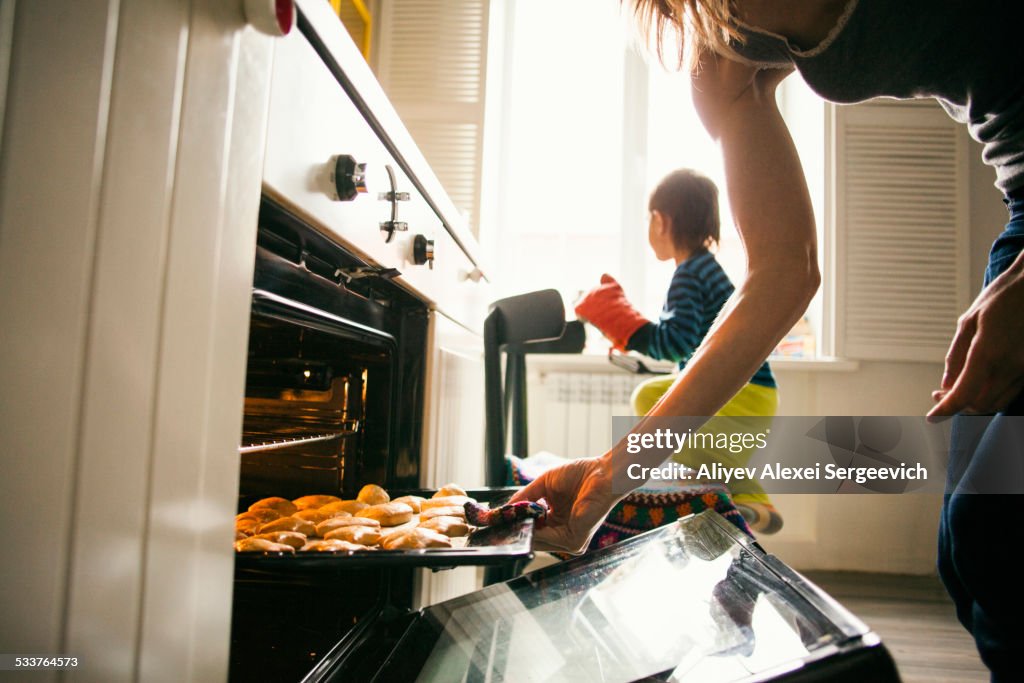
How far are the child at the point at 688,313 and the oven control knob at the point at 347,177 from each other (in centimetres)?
126

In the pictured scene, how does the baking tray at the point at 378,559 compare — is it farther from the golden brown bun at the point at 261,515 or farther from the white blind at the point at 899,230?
the white blind at the point at 899,230

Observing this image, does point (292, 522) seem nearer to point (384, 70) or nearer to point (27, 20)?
point (27, 20)

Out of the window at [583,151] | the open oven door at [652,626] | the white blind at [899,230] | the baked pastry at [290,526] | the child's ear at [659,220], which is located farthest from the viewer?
the window at [583,151]

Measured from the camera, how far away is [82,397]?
1.08ft

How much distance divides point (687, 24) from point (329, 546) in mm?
740

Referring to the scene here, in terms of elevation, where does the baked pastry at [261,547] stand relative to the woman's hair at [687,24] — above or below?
below

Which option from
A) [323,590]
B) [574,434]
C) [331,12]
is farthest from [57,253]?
[574,434]

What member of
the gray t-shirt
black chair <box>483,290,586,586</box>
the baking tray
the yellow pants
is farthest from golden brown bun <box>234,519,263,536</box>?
the yellow pants

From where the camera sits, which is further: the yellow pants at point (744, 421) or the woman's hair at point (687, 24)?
the yellow pants at point (744, 421)

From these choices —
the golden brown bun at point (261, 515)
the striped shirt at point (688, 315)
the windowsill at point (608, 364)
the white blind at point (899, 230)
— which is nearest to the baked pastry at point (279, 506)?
the golden brown bun at point (261, 515)

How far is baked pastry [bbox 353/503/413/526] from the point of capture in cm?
63

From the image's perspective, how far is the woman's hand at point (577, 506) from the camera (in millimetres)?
672

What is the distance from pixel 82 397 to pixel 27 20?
22cm

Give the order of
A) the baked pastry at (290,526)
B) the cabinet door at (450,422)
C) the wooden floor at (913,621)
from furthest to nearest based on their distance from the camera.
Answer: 1. the wooden floor at (913,621)
2. the cabinet door at (450,422)
3. the baked pastry at (290,526)
